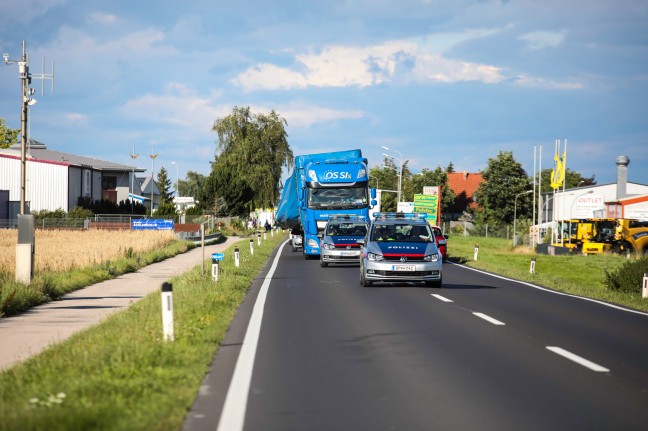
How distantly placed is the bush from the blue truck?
12.2 meters

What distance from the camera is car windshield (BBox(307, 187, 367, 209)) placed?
3759 cm

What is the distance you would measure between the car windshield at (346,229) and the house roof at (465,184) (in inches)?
4381

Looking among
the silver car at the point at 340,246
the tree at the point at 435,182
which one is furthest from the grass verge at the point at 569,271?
the tree at the point at 435,182

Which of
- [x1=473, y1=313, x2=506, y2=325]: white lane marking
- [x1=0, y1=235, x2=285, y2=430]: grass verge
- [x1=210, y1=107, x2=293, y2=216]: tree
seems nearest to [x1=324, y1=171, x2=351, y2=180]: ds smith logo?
[x1=473, y1=313, x2=506, y2=325]: white lane marking

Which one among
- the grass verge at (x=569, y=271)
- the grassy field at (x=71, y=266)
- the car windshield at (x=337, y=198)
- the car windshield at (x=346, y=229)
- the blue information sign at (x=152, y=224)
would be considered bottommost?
the grass verge at (x=569, y=271)

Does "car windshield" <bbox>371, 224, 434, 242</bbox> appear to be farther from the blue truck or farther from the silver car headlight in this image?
the blue truck

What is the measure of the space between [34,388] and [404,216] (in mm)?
17084

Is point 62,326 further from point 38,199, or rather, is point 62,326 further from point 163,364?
point 38,199

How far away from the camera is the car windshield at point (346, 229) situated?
33.0m

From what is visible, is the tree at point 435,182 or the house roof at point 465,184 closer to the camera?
the tree at point 435,182

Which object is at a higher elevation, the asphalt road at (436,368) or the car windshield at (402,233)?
the car windshield at (402,233)

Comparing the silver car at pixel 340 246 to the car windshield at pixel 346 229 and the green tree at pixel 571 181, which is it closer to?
the car windshield at pixel 346 229

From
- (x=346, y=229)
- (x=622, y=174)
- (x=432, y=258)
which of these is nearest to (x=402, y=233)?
(x=432, y=258)

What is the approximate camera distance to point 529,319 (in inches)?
596
